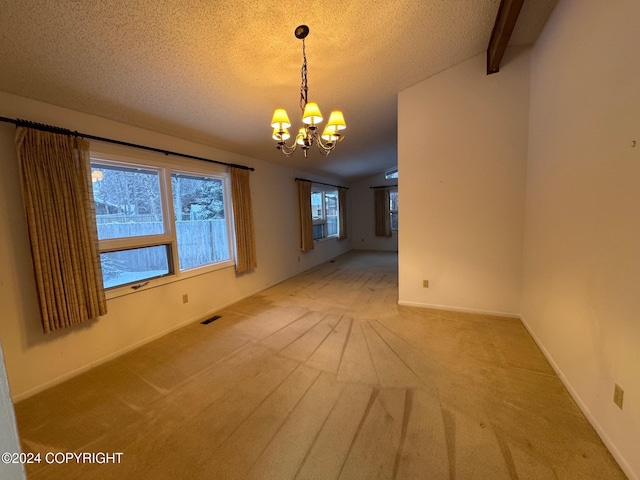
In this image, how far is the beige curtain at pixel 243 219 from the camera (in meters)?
3.94

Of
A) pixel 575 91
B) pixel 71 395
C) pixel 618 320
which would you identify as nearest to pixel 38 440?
pixel 71 395

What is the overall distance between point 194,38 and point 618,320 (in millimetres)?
3141

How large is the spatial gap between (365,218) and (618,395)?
7.43 meters

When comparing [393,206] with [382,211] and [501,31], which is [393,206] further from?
[501,31]

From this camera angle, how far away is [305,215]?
5.79m

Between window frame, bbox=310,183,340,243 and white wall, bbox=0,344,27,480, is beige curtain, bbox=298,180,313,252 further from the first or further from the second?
white wall, bbox=0,344,27,480

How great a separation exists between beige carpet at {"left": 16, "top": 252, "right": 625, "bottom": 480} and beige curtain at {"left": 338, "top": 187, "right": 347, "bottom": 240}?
5.13 metres

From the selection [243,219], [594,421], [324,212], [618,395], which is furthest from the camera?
[324,212]

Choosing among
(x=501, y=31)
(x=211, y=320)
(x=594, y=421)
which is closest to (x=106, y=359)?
(x=211, y=320)

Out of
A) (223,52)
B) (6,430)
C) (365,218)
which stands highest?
(223,52)

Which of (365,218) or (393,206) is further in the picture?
(365,218)

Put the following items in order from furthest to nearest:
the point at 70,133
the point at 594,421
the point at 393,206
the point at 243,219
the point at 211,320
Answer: the point at 393,206
the point at 243,219
the point at 211,320
the point at 70,133
the point at 594,421

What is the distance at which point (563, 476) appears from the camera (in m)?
1.30

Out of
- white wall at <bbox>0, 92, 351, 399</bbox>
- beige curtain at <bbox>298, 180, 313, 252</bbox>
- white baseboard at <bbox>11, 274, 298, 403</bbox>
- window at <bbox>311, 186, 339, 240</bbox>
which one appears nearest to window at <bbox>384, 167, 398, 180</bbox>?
window at <bbox>311, 186, 339, 240</bbox>
